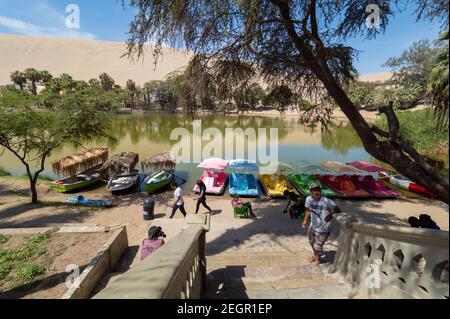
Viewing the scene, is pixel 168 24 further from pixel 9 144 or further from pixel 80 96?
pixel 9 144

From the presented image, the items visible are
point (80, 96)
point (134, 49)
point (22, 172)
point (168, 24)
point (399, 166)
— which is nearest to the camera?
point (399, 166)

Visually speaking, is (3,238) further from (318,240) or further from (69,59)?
(69,59)

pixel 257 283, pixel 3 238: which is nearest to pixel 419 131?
pixel 257 283

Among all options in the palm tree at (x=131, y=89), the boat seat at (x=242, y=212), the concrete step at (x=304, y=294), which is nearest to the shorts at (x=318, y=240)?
the concrete step at (x=304, y=294)

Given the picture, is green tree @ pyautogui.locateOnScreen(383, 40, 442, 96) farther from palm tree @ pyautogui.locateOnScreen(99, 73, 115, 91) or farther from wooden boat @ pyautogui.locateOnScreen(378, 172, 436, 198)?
palm tree @ pyautogui.locateOnScreen(99, 73, 115, 91)

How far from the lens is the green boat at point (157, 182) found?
1458 cm

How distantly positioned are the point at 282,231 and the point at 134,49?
6933 millimetres

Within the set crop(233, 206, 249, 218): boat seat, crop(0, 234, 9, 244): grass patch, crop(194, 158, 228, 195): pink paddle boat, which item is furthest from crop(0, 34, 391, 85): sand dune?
crop(0, 234, 9, 244): grass patch

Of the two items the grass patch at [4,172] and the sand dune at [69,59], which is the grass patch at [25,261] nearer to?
the grass patch at [4,172]

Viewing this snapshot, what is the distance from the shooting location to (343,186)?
14.1 m

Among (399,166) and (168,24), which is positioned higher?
(168,24)

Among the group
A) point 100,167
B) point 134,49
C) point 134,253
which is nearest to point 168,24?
point 134,49

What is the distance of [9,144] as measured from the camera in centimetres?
1167

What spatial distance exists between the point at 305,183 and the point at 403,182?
251 inches
